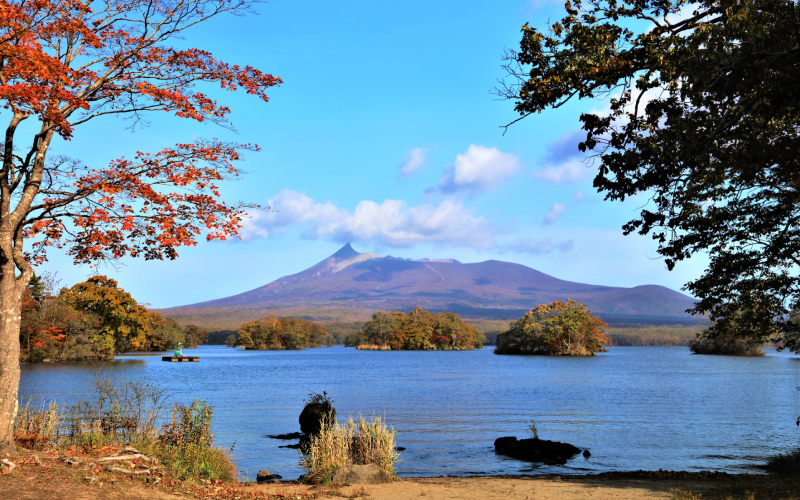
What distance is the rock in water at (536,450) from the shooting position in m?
19.2

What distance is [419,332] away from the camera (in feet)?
538

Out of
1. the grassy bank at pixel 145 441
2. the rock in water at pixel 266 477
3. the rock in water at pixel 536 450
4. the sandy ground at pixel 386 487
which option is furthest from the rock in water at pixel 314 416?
the sandy ground at pixel 386 487

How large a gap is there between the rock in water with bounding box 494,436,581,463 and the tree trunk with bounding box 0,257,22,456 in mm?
15140

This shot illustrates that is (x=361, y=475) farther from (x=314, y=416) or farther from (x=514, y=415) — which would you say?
(x=514, y=415)

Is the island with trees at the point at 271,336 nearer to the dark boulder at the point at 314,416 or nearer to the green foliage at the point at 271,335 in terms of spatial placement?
the green foliage at the point at 271,335

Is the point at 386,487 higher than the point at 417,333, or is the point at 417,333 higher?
A: the point at 386,487

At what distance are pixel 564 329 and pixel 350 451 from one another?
10582 centimetres

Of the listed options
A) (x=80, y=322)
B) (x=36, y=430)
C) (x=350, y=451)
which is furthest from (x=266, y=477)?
(x=80, y=322)

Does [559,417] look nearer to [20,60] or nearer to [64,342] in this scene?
[20,60]

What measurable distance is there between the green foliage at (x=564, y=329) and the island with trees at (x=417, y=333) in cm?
4795

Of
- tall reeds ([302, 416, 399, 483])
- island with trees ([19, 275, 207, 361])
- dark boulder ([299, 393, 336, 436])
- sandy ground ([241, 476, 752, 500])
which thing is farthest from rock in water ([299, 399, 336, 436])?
island with trees ([19, 275, 207, 361])

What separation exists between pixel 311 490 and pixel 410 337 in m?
155

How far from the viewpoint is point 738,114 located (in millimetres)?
10000

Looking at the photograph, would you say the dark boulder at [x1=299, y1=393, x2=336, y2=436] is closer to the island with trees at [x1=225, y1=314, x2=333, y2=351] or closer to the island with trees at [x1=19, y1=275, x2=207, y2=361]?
the island with trees at [x1=19, y1=275, x2=207, y2=361]
